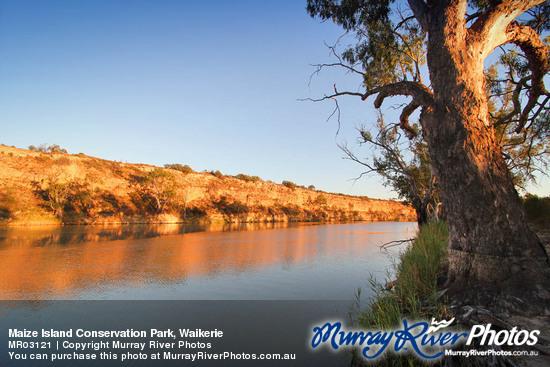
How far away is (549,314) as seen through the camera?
261 centimetres

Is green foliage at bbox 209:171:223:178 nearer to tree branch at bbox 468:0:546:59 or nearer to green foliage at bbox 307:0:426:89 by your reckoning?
green foliage at bbox 307:0:426:89

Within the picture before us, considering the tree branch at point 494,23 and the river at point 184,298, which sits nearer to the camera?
the river at point 184,298

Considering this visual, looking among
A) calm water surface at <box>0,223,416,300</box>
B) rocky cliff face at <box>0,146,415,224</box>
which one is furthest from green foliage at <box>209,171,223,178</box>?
calm water surface at <box>0,223,416,300</box>

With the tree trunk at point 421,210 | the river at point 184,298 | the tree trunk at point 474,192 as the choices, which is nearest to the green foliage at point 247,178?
the tree trunk at point 421,210

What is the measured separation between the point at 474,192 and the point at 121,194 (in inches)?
1401

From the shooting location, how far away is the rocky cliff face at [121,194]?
24656mm

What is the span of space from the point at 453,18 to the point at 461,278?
360 cm

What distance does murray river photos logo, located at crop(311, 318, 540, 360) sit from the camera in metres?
2.29

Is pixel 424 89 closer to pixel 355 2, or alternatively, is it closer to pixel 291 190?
pixel 355 2

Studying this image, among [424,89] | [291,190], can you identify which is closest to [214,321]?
[424,89]

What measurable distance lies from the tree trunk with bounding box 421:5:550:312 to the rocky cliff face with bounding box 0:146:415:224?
2904cm

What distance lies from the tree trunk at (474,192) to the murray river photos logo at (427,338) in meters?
0.63

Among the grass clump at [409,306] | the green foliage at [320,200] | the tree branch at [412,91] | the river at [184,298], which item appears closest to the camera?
the grass clump at [409,306]

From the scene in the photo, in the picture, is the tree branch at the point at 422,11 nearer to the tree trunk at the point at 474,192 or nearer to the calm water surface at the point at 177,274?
the tree trunk at the point at 474,192
